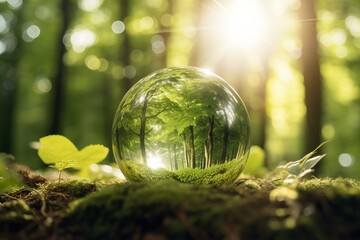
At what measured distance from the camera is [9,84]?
27281 millimetres

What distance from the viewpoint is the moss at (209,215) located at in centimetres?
168

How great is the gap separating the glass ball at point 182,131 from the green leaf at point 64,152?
25 centimetres

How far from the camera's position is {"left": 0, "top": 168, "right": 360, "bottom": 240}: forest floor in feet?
5.54

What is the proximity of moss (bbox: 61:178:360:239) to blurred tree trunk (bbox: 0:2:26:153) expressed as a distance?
23.5 metres

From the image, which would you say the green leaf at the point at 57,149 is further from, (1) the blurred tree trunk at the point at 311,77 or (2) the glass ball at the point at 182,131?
(1) the blurred tree trunk at the point at 311,77

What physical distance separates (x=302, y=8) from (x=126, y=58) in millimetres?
11310

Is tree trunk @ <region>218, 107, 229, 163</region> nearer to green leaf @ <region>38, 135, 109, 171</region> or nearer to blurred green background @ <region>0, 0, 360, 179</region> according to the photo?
green leaf @ <region>38, 135, 109, 171</region>

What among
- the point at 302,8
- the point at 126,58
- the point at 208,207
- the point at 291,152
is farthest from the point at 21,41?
the point at 208,207

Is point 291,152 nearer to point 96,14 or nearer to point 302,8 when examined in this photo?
Result: point 96,14

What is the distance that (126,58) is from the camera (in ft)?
66.3

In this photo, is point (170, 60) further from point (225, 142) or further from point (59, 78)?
point (225, 142)

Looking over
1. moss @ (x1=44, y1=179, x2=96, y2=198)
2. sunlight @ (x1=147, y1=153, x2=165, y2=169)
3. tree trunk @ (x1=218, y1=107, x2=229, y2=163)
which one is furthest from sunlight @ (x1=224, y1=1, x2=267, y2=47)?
sunlight @ (x1=147, y1=153, x2=165, y2=169)

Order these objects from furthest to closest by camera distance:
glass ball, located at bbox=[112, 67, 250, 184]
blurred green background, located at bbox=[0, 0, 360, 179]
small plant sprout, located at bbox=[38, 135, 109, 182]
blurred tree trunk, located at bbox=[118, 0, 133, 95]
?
blurred tree trunk, located at bbox=[118, 0, 133, 95], blurred green background, located at bbox=[0, 0, 360, 179], small plant sprout, located at bbox=[38, 135, 109, 182], glass ball, located at bbox=[112, 67, 250, 184]

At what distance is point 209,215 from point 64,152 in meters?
1.85
